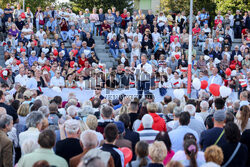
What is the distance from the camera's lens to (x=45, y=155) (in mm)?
4562

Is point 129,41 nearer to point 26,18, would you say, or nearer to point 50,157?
point 26,18

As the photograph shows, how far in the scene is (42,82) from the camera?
44.7 ft

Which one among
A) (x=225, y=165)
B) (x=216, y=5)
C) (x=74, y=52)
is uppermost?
(x=216, y=5)

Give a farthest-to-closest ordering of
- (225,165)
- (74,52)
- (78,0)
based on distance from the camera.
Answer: (78,0) < (74,52) < (225,165)

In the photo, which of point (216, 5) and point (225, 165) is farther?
point (216, 5)

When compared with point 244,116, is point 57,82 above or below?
below

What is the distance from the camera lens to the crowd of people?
4.89 m

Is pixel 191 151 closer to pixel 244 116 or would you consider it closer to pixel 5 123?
pixel 244 116

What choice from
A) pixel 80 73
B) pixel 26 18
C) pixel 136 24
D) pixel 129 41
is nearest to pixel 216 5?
pixel 136 24

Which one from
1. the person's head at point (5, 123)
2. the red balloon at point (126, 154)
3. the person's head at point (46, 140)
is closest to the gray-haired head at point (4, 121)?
the person's head at point (5, 123)

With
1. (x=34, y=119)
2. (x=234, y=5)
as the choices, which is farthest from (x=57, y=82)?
(x=234, y=5)

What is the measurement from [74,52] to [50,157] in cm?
1373

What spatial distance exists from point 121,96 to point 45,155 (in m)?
7.58

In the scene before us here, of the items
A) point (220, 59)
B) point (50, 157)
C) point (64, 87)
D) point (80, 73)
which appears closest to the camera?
point (50, 157)
